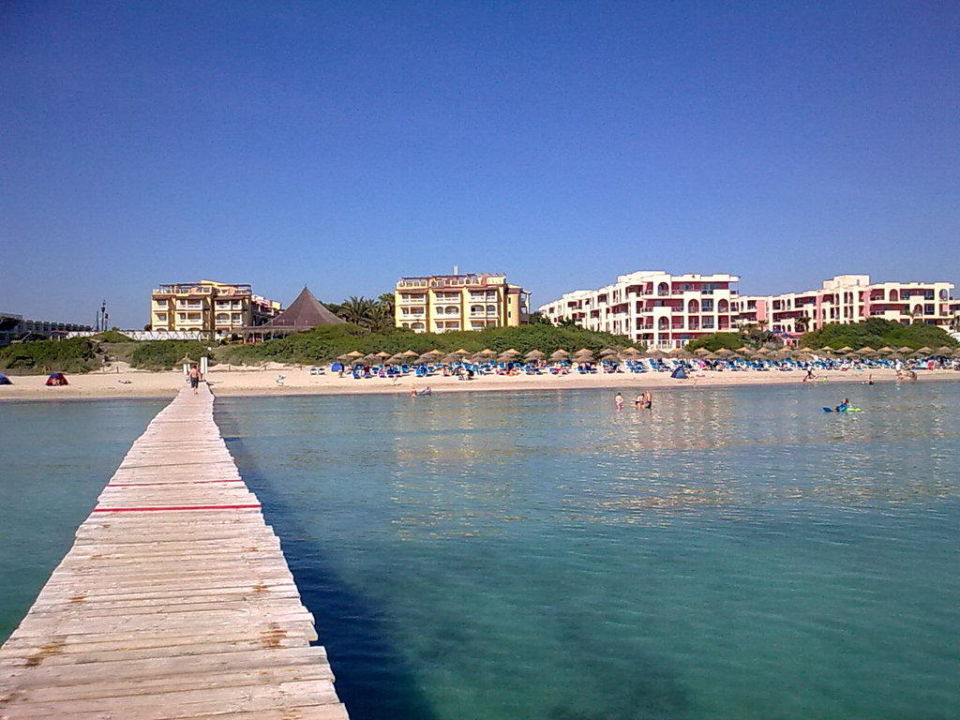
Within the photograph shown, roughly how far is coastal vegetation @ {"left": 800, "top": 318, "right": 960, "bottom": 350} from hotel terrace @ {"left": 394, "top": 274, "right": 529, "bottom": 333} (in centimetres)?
3144

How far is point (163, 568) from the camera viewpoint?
22.8 feet

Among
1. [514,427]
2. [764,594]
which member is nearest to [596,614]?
[764,594]

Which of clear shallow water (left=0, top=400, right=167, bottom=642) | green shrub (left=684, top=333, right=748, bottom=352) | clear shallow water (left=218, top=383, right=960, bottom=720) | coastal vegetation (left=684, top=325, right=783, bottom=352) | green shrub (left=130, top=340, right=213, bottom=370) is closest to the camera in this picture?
clear shallow water (left=218, top=383, right=960, bottom=720)

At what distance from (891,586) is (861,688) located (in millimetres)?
2970

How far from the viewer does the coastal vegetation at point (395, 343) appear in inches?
2657

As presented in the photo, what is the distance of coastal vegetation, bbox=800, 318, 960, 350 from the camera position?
8069cm

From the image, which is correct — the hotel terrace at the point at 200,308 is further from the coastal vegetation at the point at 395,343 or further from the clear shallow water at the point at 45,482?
the clear shallow water at the point at 45,482

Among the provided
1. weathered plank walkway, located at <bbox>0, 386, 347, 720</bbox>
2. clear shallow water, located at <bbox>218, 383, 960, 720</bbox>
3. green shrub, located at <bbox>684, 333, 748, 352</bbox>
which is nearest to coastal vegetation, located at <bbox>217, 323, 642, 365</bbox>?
green shrub, located at <bbox>684, 333, 748, 352</bbox>

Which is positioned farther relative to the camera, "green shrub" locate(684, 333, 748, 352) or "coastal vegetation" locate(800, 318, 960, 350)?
"coastal vegetation" locate(800, 318, 960, 350)

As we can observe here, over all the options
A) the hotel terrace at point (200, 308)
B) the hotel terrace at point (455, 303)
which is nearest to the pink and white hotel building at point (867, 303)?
the hotel terrace at point (455, 303)

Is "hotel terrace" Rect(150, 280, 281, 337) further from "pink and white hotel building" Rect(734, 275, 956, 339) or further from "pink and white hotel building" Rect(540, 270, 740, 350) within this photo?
"pink and white hotel building" Rect(734, 275, 956, 339)

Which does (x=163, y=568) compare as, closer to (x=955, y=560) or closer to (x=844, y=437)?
(x=955, y=560)

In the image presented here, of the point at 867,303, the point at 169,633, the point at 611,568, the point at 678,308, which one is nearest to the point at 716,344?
the point at 678,308

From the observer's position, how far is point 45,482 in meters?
17.6
